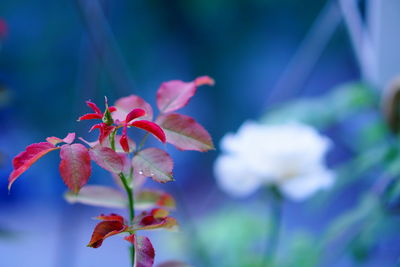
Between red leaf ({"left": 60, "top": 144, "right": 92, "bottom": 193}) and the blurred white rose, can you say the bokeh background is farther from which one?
red leaf ({"left": 60, "top": 144, "right": 92, "bottom": 193})

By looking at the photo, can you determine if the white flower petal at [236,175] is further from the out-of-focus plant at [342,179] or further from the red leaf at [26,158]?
the red leaf at [26,158]

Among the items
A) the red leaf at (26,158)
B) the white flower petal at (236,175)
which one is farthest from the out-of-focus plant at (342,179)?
the red leaf at (26,158)

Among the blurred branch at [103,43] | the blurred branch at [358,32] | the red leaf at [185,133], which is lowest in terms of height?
the red leaf at [185,133]

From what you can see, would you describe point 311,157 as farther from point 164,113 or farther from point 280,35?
point 280,35

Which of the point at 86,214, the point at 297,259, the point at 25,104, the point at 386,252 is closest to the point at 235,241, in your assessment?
the point at 297,259

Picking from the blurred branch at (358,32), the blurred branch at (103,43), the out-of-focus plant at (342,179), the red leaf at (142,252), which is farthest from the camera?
the blurred branch at (358,32)

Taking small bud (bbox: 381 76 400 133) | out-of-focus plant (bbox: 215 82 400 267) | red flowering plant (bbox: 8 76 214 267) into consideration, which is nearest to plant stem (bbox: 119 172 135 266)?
red flowering plant (bbox: 8 76 214 267)

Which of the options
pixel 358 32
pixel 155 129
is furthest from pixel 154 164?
pixel 358 32

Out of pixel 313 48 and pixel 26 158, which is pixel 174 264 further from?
pixel 313 48

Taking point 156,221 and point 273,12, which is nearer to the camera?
point 156,221
